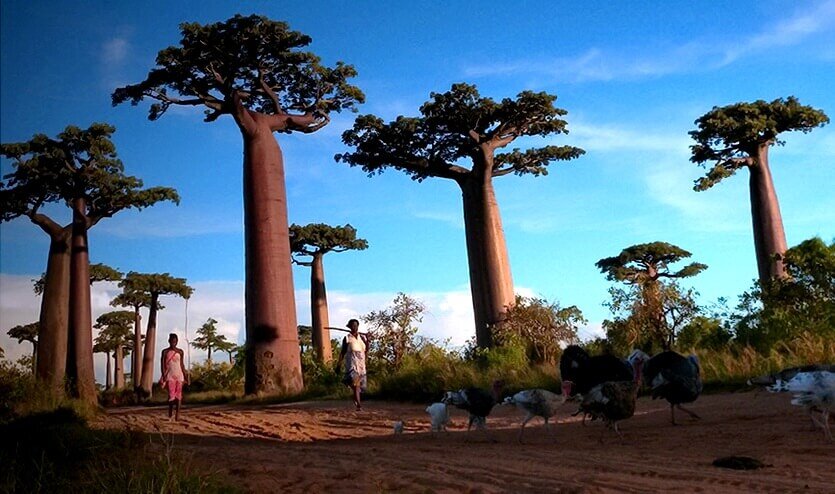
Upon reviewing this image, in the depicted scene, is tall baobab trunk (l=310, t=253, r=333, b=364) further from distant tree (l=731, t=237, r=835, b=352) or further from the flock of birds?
the flock of birds

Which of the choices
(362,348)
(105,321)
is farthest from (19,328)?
(362,348)

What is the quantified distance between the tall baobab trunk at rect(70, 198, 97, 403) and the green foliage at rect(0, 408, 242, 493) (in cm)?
1252

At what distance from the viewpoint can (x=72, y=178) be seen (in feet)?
60.3

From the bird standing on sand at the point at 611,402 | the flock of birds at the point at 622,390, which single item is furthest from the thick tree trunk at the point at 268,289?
the bird standing on sand at the point at 611,402

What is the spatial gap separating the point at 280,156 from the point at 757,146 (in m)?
11.4

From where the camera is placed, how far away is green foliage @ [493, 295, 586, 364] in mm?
16328

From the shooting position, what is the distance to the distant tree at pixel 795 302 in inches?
455

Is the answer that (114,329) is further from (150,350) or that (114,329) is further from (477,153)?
(477,153)

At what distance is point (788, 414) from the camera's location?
23.5ft

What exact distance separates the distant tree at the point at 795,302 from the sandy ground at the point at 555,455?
3.16 metres

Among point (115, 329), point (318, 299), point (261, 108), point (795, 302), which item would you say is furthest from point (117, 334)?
point (795, 302)

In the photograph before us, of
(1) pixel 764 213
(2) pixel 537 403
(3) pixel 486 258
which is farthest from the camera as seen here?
(1) pixel 764 213

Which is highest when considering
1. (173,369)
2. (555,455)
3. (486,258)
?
(486,258)

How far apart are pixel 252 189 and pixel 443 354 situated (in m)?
5.30
